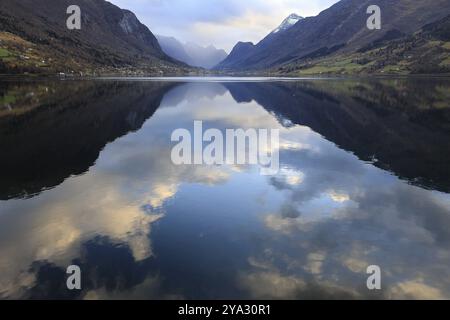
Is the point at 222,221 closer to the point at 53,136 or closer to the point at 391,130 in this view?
the point at 53,136

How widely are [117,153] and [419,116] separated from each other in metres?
67.8

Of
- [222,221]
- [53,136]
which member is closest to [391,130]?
[222,221]

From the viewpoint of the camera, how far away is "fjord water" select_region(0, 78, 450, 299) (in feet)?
69.4

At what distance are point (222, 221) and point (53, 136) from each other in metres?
46.5

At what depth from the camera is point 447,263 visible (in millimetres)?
23656

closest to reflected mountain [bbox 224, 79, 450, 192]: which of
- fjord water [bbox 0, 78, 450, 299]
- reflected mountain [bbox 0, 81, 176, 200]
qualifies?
fjord water [bbox 0, 78, 450, 299]

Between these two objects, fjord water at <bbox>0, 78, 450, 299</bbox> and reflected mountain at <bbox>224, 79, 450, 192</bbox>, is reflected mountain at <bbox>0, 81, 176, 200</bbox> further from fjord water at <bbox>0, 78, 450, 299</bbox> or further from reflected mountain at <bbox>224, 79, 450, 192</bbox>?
reflected mountain at <bbox>224, 79, 450, 192</bbox>

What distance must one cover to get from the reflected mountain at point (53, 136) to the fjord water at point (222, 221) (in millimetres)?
377

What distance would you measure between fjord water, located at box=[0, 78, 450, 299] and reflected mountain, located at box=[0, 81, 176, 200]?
377 mm

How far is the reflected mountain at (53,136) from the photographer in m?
42.1

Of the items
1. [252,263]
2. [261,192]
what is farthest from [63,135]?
[252,263]

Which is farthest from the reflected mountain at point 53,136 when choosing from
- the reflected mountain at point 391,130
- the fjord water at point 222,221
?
the reflected mountain at point 391,130

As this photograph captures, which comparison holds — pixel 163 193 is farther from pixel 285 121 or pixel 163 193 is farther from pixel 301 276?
pixel 285 121

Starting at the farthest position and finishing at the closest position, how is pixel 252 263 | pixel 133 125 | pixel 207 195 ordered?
pixel 133 125 < pixel 207 195 < pixel 252 263
